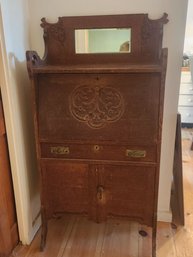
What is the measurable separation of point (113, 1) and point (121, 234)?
155cm

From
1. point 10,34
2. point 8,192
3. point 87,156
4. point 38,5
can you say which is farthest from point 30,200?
point 38,5

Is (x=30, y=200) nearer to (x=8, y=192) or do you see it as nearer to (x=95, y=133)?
(x=8, y=192)

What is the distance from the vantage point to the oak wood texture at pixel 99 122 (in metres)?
1.32

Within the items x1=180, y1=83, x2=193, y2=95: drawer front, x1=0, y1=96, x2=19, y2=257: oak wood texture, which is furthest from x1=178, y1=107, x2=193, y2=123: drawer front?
x1=0, y1=96, x2=19, y2=257: oak wood texture

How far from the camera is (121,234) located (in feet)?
5.75

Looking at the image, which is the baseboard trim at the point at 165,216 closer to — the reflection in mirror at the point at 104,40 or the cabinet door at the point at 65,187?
the cabinet door at the point at 65,187

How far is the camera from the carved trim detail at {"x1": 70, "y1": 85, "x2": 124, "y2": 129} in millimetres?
1343

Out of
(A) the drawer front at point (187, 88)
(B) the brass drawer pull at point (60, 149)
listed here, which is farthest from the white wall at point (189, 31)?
(B) the brass drawer pull at point (60, 149)

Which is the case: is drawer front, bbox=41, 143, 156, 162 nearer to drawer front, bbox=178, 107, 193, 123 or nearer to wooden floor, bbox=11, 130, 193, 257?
wooden floor, bbox=11, 130, 193, 257

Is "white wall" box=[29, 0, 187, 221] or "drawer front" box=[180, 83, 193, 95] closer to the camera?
"white wall" box=[29, 0, 187, 221]

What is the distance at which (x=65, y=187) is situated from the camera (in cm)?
154

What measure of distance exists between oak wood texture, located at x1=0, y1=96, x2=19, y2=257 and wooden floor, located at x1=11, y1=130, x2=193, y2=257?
0.33 feet

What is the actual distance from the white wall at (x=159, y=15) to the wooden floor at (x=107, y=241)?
564mm

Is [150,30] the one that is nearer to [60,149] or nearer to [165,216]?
[60,149]
